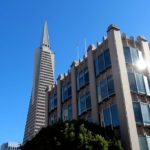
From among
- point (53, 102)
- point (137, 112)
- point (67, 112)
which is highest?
point (53, 102)

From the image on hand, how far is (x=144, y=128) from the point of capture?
2412cm

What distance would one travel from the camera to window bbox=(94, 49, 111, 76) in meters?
28.0

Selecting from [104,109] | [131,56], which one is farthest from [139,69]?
[104,109]

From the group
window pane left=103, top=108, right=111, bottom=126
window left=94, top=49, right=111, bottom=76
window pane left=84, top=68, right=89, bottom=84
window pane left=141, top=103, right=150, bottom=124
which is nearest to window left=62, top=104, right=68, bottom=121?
window pane left=84, top=68, right=89, bottom=84

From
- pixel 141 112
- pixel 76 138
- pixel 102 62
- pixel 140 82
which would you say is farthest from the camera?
pixel 102 62

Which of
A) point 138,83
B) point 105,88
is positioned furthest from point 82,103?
point 138,83

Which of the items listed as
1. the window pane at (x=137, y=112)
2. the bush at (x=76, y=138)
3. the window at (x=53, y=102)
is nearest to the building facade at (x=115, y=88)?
the window pane at (x=137, y=112)

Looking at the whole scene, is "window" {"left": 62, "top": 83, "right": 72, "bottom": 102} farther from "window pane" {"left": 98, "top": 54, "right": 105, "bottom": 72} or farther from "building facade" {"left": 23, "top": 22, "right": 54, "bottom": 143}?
"building facade" {"left": 23, "top": 22, "right": 54, "bottom": 143}

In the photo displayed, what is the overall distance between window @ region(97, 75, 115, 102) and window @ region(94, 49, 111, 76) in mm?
1378

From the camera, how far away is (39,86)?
114812 millimetres

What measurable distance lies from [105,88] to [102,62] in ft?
10.4

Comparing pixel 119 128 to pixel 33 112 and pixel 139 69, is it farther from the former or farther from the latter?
pixel 33 112

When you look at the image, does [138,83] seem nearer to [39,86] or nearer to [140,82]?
[140,82]

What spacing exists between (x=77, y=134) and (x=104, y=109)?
597 cm
